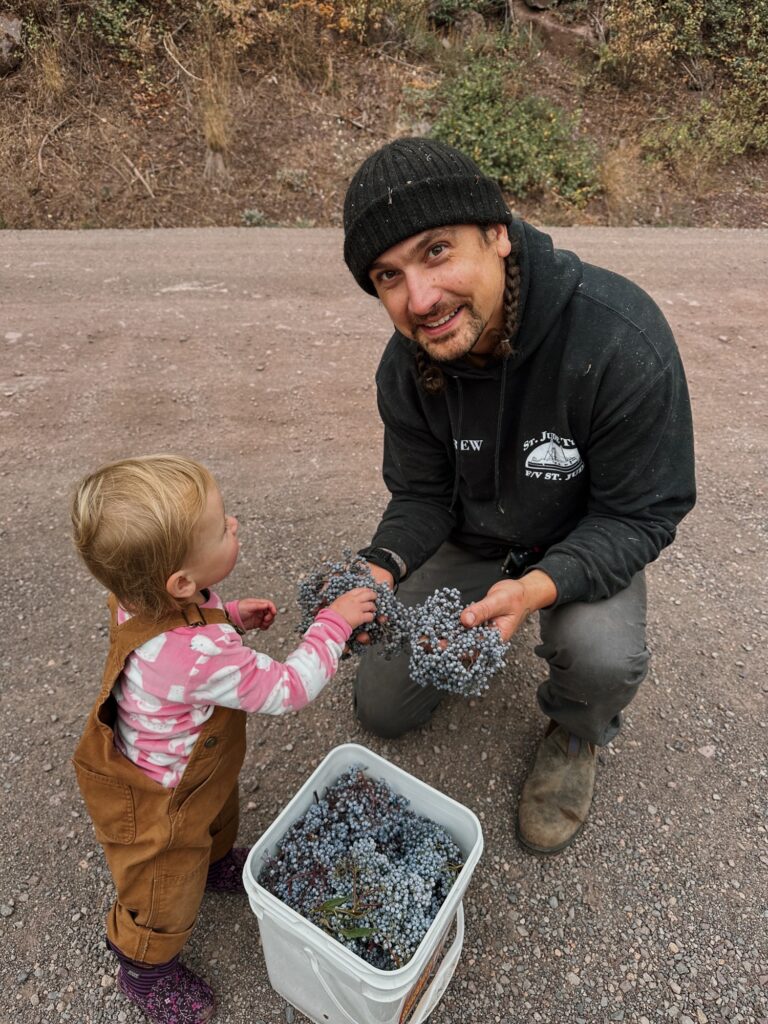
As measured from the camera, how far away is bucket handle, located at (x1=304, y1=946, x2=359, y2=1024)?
153cm

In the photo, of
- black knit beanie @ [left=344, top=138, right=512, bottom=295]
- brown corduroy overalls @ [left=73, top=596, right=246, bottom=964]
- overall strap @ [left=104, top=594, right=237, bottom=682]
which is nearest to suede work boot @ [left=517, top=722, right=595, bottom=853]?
brown corduroy overalls @ [left=73, top=596, right=246, bottom=964]

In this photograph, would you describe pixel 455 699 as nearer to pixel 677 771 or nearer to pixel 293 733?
pixel 293 733

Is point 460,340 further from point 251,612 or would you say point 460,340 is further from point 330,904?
point 330,904

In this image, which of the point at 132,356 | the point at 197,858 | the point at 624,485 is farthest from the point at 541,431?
the point at 132,356

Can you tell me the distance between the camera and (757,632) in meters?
2.89

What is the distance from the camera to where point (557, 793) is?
2.21 metres

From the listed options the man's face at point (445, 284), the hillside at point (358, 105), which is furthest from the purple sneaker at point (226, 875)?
the hillside at point (358, 105)

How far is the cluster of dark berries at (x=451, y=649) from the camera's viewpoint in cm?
171

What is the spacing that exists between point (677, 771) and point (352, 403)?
2.76 meters

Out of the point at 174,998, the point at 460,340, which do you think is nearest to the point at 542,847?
the point at 174,998

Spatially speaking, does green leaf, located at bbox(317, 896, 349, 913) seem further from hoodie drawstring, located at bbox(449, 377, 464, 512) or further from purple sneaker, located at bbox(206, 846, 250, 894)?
hoodie drawstring, located at bbox(449, 377, 464, 512)

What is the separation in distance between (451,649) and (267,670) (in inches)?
17.2

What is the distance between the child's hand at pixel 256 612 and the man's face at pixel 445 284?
0.84m

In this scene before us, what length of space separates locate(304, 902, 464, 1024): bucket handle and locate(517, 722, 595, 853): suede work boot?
1.33 ft
